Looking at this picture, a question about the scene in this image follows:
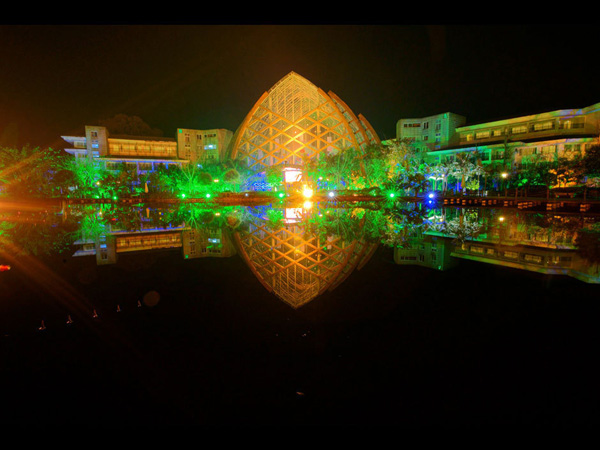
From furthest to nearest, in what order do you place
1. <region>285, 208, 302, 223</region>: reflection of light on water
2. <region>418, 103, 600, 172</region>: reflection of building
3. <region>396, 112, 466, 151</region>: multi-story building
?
<region>396, 112, 466, 151</region>: multi-story building → <region>418, 103, 600, 172</region>: reflection of building → <region>285, 208, 302, 223</region>: reflection of light on water

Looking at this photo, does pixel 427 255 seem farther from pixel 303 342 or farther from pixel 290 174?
pixel 290 174

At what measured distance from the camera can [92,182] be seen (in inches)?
1309

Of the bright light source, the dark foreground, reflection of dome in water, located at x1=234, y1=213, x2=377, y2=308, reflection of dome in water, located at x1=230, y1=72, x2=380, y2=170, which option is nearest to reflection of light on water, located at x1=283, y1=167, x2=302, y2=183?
reflection of dome in water, located at x1=230, y1=72, x2=380, y2=170

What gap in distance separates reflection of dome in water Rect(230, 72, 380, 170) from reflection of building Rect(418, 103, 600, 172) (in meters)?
11.7

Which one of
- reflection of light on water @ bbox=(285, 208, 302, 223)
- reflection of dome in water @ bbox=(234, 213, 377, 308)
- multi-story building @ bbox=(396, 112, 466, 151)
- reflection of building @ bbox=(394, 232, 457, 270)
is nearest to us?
reflection of dome in water @ bbox=(234, 213, 377, 308)

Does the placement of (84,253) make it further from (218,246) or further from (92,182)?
(92,182)

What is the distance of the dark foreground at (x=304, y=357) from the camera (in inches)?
87.0

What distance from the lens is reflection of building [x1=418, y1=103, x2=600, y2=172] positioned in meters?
27.6

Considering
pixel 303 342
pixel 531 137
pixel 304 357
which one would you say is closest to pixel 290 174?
pixel 531 137

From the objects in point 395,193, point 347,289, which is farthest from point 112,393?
point 395,193

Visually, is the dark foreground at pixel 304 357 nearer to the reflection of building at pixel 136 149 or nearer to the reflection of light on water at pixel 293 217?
the reflection of light on water at pixel 293 217

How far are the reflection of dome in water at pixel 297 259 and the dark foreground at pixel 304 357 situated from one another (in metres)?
0.53

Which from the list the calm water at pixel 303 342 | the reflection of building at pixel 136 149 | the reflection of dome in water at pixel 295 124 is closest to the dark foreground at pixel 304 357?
the calm water at pixel 303 342

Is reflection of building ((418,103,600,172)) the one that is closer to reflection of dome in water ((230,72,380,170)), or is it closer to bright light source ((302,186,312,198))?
reflection of dome in water ((230,72,380,170))
